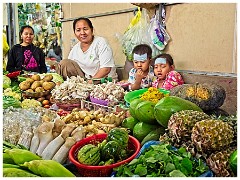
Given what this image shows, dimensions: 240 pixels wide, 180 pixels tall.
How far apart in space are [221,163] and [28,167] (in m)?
0.79

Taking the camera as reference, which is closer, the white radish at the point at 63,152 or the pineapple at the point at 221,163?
the pineapple at the point at 221,163

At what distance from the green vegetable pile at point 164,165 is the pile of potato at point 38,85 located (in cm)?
219

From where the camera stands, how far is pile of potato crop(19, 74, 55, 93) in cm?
347

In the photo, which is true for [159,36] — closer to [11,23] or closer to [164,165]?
[164,165]

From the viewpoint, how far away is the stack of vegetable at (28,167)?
1.27m

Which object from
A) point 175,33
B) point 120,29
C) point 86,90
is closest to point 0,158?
point 86,90

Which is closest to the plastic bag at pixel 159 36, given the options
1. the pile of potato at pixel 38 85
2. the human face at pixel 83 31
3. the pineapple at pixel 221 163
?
the human face at pixel 83 31

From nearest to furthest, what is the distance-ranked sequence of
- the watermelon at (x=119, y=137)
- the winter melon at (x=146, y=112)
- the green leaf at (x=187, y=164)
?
the green leaf at (x=187, y=164)
the watermelon at (x=119, y=137)
the winter melon at (x=146, y=112)

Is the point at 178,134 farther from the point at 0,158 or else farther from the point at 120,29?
the point at 120,29

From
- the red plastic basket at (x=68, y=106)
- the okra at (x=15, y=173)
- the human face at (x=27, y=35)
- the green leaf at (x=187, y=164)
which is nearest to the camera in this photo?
the okra at (x=15, y=173)

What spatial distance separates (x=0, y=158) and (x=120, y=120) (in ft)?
3.27

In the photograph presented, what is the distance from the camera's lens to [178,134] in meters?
1.55

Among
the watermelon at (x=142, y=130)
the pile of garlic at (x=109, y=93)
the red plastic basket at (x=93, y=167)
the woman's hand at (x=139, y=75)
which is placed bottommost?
the red plastic basket at (x=93, y=167)

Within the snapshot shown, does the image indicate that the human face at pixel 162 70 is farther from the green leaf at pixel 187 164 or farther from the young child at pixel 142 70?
the green leaf at pixel 187 164
